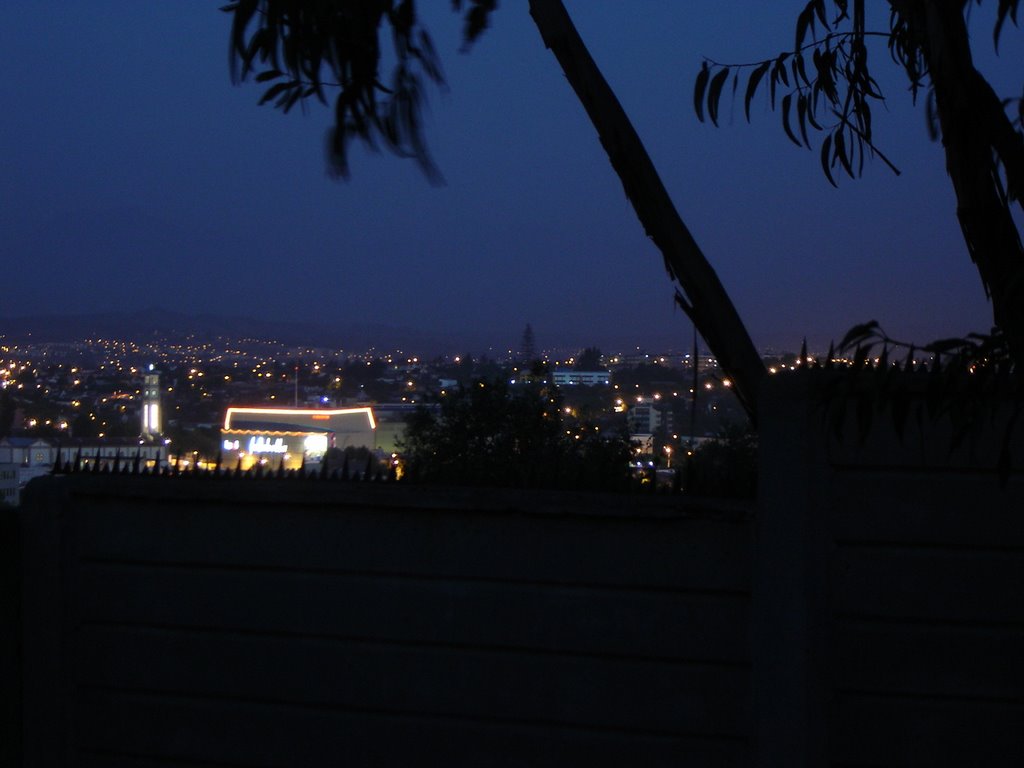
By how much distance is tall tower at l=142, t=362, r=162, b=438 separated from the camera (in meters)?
5.80

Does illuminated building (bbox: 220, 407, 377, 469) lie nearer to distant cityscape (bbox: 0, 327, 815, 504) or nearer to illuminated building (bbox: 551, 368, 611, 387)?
distant cityscape (bbox: 0, 327, 815, 504)

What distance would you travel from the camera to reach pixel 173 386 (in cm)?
717

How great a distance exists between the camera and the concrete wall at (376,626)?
3023 mm

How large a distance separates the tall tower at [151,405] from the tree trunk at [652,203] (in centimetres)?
291

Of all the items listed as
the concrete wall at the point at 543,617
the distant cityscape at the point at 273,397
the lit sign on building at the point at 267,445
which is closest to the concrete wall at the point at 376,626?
the concrete wall at the point at 543,617

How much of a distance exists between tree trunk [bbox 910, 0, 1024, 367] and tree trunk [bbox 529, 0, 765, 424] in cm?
83

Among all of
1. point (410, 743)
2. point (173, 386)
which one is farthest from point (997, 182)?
point (173, 386)

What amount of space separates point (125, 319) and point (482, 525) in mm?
11443

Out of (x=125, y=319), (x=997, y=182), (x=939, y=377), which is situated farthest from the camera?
(x=125, y=319)

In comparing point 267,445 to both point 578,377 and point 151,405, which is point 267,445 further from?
point 578,377

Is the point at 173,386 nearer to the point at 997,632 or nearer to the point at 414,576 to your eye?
the point at 414,576

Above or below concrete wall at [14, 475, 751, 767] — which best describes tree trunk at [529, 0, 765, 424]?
above

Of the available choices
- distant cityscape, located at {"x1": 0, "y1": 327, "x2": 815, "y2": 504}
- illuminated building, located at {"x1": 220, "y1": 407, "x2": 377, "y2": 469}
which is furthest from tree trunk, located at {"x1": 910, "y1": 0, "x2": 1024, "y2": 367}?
illuminated building, located at {"x1": 220, "y1": 407, "x2": 377, "y2": 469}

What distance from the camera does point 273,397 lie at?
683cm
